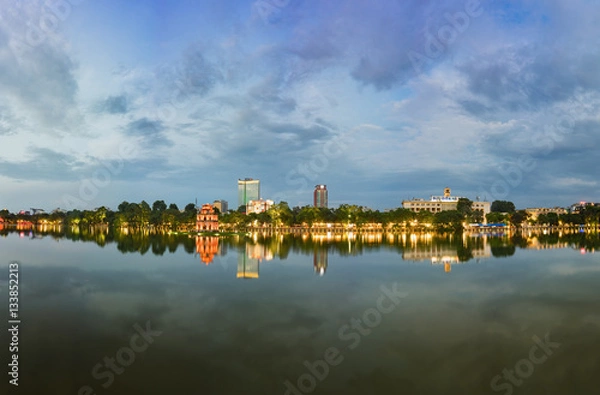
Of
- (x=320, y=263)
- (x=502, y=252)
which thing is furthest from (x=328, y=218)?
(x=320, y=263)

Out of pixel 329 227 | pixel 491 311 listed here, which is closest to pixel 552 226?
pixel 329 227

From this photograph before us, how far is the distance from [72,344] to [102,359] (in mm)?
1875

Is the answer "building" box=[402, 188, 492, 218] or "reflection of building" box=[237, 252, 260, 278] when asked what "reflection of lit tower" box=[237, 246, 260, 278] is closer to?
"reflection of building" box=[237, 252, 260, 278]

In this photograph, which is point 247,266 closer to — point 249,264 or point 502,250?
→ point 249,264

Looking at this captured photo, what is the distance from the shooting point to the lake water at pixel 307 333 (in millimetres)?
10172

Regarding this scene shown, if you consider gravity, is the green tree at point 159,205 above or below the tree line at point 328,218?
above

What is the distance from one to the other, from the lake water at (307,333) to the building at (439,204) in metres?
157

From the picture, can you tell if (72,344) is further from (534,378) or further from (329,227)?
Result: (329,227)

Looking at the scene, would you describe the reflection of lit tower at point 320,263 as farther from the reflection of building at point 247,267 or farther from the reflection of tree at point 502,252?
the reflection of tree at point 502,252

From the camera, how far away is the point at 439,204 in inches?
7008

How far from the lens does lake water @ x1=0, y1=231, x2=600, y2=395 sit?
1017 cm

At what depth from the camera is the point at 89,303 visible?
18125mm

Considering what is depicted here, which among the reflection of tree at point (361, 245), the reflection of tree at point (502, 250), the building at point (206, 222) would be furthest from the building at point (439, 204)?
the reflection of tree at point (502, 250)

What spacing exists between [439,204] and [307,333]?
175 m
